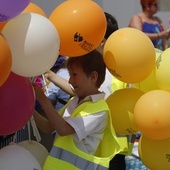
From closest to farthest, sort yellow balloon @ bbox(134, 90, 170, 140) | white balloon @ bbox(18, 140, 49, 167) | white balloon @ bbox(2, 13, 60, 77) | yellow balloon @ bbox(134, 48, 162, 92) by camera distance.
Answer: white balloon @ bbox(2, 13, 60, 77), yellow balloon @ bbox(134, 90, 170, 140), white balloon @ bbox(18, 140, 49, 167), yellow balloon @ bbox(134, 48, 162, 92)

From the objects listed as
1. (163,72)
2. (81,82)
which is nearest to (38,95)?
(81,82)

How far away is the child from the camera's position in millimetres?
2125

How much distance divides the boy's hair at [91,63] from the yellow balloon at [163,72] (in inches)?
10.4

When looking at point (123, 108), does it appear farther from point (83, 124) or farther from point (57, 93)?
point (57, 93)

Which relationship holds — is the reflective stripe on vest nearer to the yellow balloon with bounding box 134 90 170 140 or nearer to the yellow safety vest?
the yellow safety vest

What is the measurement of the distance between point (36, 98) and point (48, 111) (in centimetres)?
8

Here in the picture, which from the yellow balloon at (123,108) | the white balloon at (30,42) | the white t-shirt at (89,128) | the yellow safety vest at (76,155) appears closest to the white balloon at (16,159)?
the yellow safety vest at (76,155)

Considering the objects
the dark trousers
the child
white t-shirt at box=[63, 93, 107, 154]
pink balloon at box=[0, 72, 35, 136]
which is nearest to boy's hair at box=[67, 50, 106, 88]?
the child

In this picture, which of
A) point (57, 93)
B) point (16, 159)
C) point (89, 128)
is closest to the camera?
point (16, 159)

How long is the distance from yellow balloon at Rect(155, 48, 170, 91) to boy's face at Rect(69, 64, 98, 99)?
12.2 inches

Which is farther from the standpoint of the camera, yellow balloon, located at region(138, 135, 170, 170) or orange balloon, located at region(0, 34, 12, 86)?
yellow balloon, located at region(138, 135, 170, 170)

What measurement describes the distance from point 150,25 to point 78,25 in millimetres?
2460

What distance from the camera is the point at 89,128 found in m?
2.15

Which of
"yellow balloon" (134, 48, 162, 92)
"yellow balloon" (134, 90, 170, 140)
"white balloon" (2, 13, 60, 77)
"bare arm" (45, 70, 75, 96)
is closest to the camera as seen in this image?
"white balloon" (2, 13, 60, 77)
